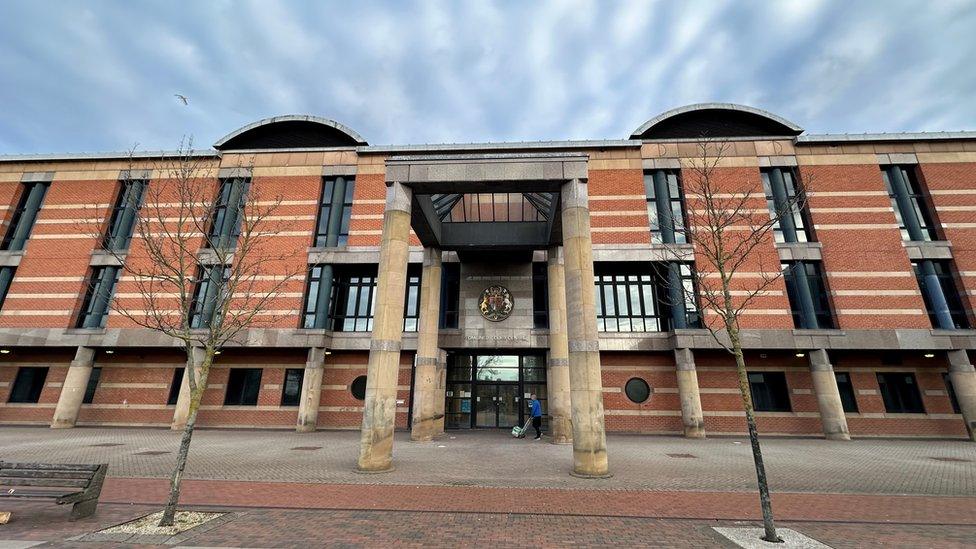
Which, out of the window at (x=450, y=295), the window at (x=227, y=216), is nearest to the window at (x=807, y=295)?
the window at (x=450, y=295)

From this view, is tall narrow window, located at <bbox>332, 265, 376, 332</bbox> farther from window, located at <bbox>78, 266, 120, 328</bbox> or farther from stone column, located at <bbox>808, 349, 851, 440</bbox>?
stone column, located at <bbox>808, 349, 851, 440</bbox>

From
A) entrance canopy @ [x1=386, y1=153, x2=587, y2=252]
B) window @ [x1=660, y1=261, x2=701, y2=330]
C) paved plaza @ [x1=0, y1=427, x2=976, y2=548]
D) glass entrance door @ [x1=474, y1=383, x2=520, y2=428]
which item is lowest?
paved plaza @ [x1=0, y1=427, x2=976, y2=548]

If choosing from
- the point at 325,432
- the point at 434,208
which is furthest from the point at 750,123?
the point at 325,432

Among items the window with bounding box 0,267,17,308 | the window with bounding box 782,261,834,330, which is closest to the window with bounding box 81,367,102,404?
the window with bounding box 0,267,17,308

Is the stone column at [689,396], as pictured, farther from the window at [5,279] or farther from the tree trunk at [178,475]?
the window at [5,279]

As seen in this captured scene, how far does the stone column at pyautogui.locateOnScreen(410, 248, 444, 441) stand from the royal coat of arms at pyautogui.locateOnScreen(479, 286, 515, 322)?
11.2ft

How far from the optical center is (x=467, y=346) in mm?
20562

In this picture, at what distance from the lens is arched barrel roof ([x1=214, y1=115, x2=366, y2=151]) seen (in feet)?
79.6

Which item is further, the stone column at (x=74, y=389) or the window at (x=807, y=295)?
the stone column at (x=74, y=389)

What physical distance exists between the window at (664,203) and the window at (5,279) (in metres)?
37.8

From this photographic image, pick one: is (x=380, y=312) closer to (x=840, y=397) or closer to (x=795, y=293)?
(x=795, y=293)

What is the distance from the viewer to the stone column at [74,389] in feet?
66.5

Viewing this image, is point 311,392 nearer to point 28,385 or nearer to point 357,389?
point 357,389

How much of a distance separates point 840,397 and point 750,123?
1580 cm
